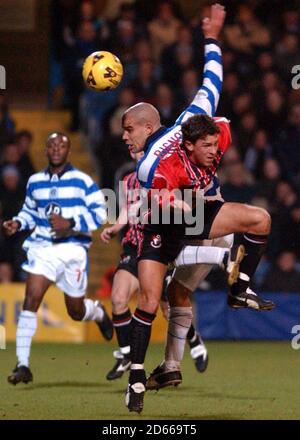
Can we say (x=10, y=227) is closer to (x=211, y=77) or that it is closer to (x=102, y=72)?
(x=102, y=72)

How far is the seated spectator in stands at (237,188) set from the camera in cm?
1600

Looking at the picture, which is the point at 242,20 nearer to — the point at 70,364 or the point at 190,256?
the point at 70,364

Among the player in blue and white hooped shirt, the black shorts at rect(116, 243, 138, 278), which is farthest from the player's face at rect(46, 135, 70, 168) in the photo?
the black shorts at rect(116, 243, 138, 278)

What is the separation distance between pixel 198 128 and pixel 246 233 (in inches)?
33.1

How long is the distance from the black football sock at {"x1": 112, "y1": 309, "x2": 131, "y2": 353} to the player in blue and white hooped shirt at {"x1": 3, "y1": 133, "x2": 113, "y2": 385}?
57 cm

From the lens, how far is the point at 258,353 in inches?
549

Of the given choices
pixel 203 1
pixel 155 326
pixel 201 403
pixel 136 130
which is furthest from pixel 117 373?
pixel 203 1

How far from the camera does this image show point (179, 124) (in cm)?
943

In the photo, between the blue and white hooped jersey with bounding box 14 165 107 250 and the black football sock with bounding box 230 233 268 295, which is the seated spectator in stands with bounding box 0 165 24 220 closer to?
the blue and white hooped jersey with bounding box 14 165 107 250

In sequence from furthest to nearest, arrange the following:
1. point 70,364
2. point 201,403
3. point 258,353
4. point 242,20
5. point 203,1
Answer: point 203,1, point 242,20, point 258,353, point 70,364, point 201,403

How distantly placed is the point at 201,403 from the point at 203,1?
41.3 ft

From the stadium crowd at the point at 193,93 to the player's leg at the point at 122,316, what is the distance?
14.6 ft

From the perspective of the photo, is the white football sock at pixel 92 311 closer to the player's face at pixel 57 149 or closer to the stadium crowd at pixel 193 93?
the player's face at pixel 57 149

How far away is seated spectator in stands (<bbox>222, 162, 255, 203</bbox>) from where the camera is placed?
16000mm
